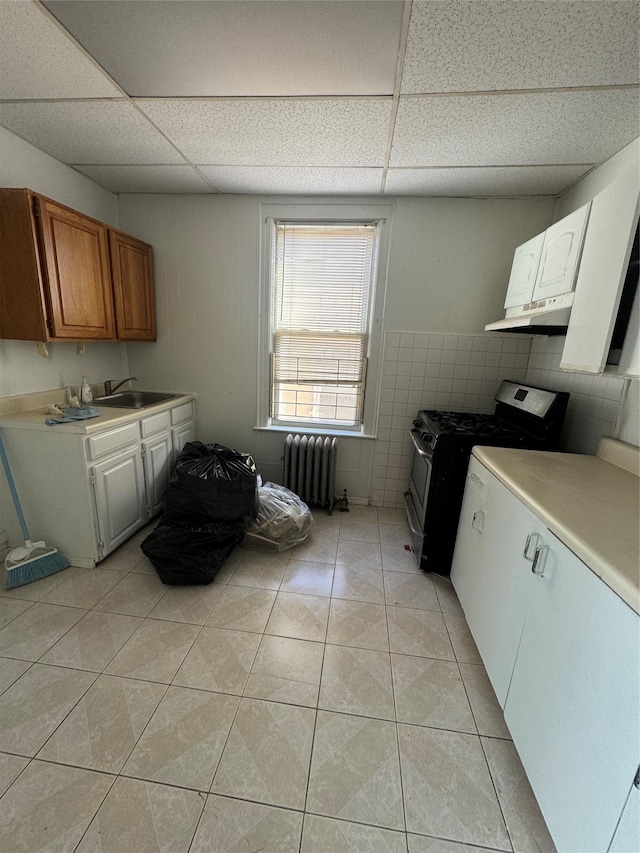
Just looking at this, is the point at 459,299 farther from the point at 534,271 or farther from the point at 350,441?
the point at 350,441

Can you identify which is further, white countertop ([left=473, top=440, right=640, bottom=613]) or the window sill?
the window sill

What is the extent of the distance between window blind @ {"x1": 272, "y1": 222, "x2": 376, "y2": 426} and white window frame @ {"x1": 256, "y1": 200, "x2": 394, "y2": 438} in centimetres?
6

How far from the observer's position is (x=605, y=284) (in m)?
1.27

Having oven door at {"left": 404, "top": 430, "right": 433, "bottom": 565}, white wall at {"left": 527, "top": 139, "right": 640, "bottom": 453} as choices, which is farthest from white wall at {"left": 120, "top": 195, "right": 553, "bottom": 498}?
oven door at {"left": 404, "top": 430, "right": 433, "bottom": 565}

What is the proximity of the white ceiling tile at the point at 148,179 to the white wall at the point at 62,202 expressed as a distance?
0.12m

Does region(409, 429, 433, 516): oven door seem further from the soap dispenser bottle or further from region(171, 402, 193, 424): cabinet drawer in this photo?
the soap dispenser bottle

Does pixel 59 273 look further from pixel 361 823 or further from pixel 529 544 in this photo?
pixel 361 823

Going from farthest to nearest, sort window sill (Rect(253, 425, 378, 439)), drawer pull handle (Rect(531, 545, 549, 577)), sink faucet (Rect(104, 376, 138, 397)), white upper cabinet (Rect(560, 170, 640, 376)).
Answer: window sill (Rect(253, 425, 378, 439))
sink faucet (Rect(104, 376, 138, 397))
white upper cabinet (Rect(560, 170, 640, 376))
drawer pull handle (Rect(531, 545, 549, 577))

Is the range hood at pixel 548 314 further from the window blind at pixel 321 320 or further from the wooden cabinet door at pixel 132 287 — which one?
the wooden cabinet door at pixel 132 287

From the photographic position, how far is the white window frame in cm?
261

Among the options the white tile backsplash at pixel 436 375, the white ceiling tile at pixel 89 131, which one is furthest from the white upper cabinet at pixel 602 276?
the white ceiling tile at pixel 89 131

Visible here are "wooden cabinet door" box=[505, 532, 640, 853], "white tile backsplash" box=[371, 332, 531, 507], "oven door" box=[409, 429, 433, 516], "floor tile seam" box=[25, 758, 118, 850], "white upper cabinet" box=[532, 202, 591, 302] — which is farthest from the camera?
"white tile backsplash" box=[371, 332, 531, 507]

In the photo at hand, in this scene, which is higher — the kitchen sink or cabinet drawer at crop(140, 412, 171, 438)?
the kitchen sink

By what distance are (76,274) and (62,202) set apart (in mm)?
645
